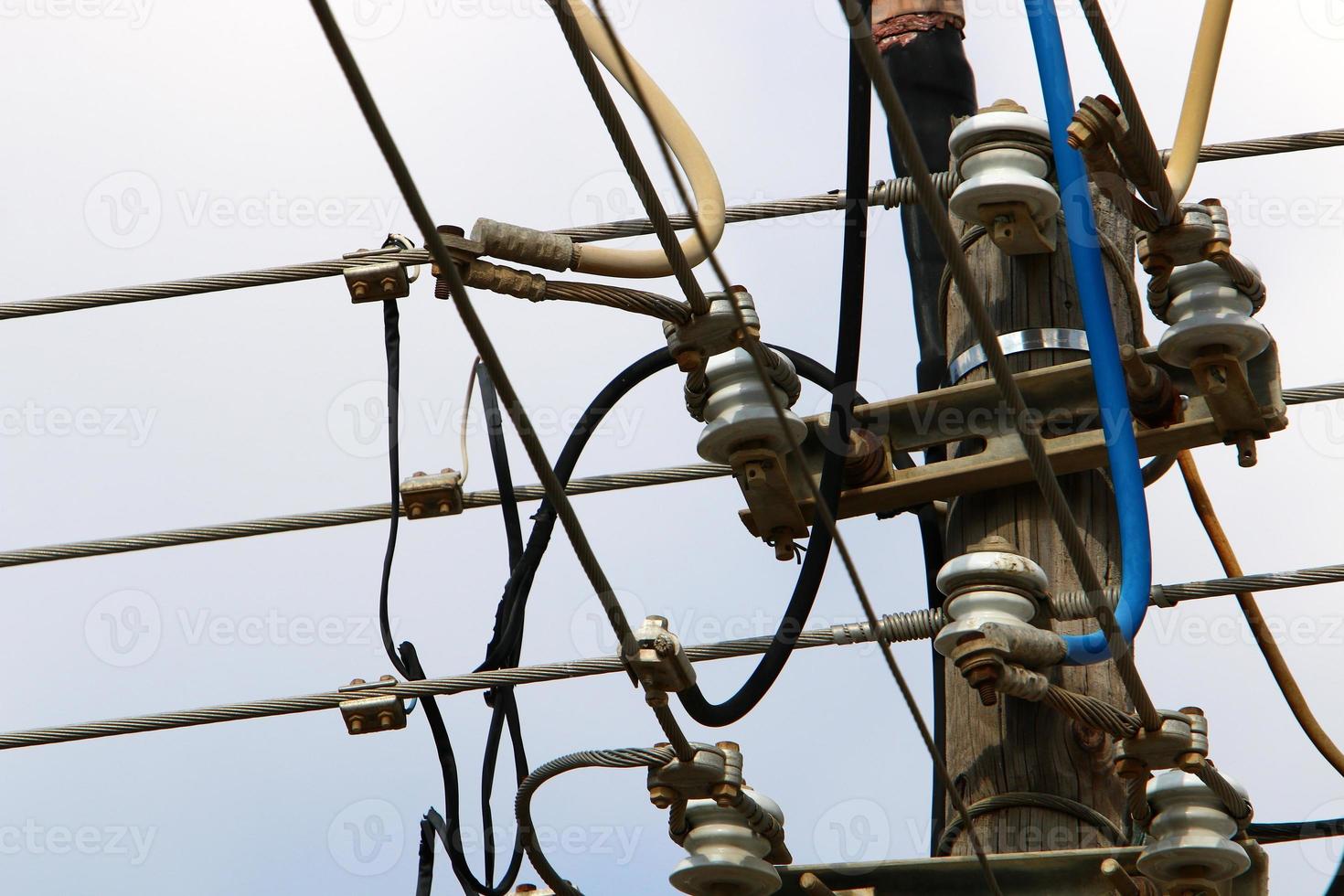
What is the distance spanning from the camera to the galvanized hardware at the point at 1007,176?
428 centimetres

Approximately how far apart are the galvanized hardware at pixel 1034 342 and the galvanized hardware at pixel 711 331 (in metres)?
0.74

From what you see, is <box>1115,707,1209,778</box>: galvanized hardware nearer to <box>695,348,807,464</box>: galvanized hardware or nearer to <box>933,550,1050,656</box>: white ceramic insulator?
<box>933,550,1050,656</box>: white ceramic insulator

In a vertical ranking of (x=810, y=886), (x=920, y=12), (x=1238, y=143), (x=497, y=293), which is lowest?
(x=810, y=886)

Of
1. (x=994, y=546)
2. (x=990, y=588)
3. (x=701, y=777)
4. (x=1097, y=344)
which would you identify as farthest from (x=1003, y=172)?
(x=701, y=777)

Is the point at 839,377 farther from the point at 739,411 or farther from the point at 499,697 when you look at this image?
the point at 499,697

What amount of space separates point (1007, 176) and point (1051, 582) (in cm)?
87

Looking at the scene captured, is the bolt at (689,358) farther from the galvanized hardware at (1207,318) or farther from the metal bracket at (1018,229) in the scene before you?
the galvanized hardware at (1207,318)

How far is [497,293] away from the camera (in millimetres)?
3607

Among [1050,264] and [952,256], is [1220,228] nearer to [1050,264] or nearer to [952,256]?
[1050,264]

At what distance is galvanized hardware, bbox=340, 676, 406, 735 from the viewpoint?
14.0 feet

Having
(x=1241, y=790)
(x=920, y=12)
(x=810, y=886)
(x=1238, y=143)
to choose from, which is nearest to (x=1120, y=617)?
→ (x=1241, y=790)

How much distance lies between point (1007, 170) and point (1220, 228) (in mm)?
481

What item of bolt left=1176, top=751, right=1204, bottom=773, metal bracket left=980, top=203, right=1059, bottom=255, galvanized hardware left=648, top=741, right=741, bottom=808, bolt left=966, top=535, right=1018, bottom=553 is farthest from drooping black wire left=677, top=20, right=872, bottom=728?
bolt left=1176, top=751, right=1204, bottom=773

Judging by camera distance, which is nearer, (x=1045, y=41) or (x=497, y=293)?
(x=497, y=293)
